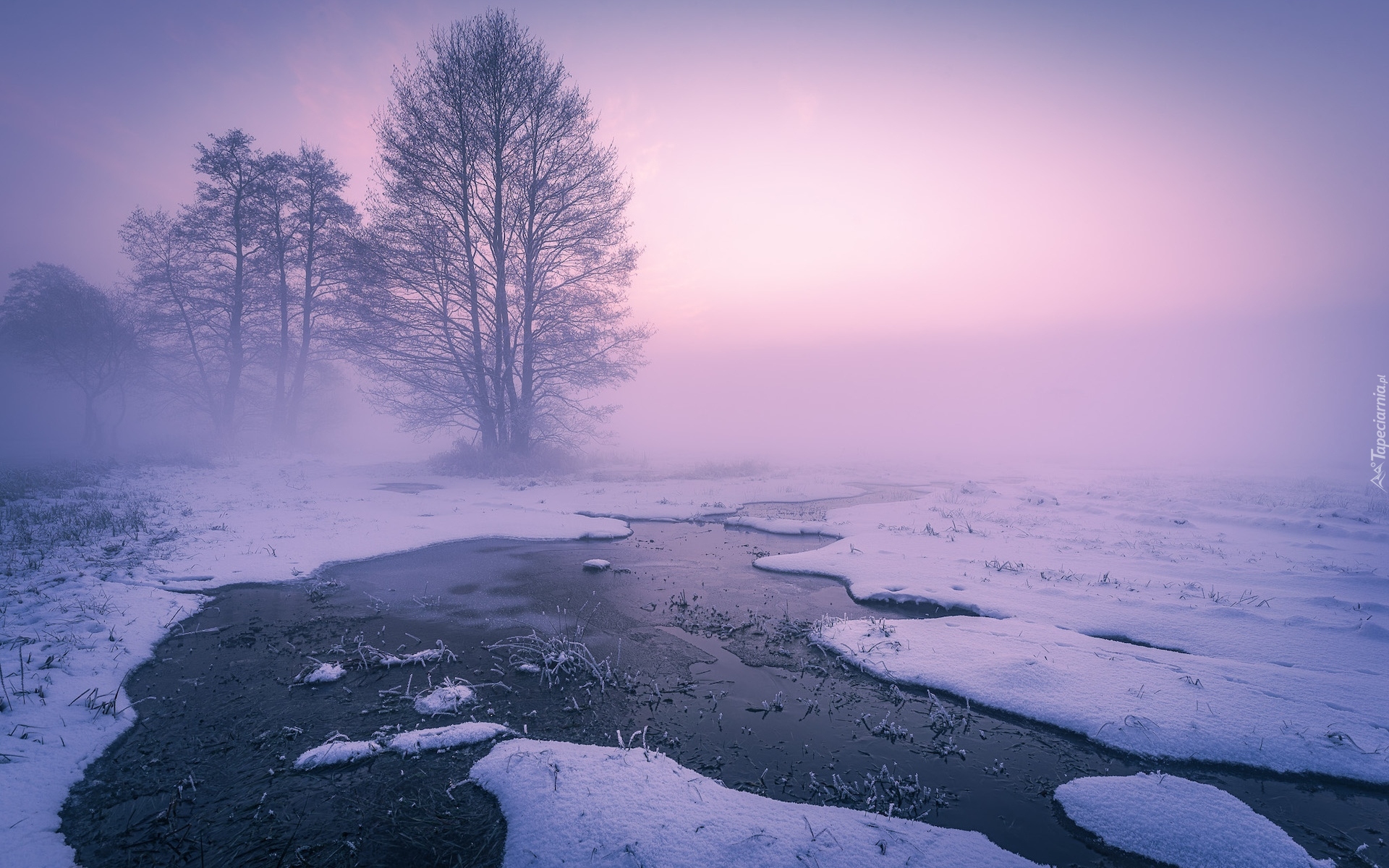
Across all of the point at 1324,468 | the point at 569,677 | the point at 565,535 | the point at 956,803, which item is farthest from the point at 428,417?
the point at 1324,468

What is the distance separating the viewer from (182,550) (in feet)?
26.9

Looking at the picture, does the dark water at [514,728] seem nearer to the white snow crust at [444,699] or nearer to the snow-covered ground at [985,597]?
the white snow crust at [444,699]

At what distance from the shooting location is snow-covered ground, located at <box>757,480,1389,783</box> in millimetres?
4129

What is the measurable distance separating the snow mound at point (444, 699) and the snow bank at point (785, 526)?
8398 millimetres

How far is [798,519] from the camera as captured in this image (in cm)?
A: 1304

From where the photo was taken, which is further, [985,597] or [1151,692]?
[985,597]

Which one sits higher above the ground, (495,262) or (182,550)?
(495,262)

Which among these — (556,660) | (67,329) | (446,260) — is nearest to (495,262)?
(446,260)

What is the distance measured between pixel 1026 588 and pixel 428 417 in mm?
19292

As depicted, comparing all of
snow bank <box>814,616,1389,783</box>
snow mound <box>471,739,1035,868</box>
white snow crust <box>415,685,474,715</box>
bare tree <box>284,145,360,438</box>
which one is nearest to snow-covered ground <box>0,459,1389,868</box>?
snow bank <box>814,616,1389,783</box>

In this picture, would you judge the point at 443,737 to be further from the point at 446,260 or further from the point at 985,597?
the point at 446,260

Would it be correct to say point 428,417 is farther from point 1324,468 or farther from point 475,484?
point 1324,468

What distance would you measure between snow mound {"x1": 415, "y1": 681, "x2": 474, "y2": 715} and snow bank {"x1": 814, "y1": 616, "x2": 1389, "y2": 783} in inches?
154

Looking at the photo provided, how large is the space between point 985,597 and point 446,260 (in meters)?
19.5
